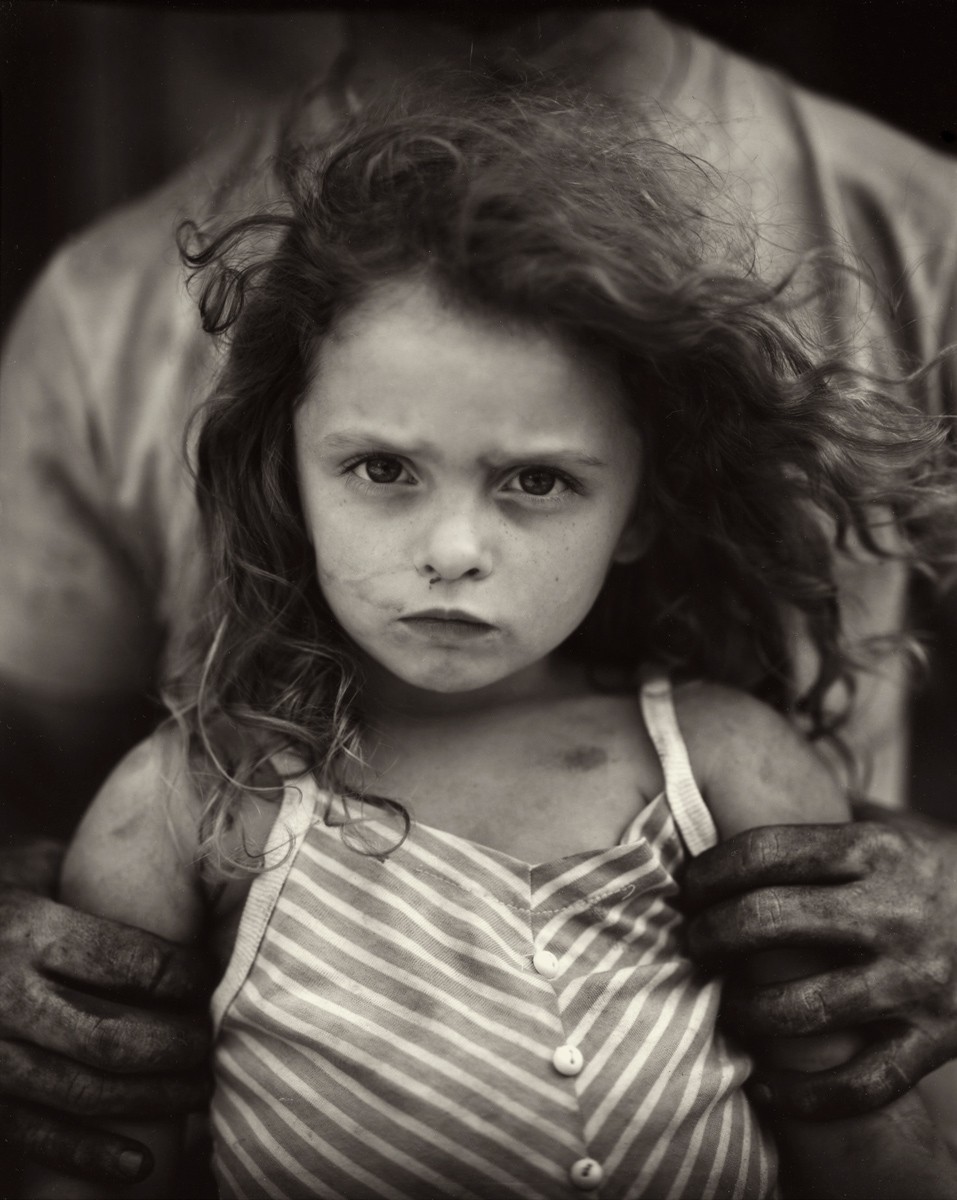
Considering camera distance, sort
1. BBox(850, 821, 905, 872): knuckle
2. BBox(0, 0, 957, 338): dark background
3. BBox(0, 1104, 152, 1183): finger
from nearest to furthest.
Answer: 1. BBox(0, 1104, 152, 1183): finger
2. BBox(850, 821, 905, 872): knuckle
3. BBox(0, 0, 957, 338): dark background

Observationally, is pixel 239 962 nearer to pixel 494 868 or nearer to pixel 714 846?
pixel 494 868

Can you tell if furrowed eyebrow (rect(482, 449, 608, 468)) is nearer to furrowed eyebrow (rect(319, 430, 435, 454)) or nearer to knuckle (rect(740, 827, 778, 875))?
furrowed eyebrow (rect(319, 430, 435, 454))

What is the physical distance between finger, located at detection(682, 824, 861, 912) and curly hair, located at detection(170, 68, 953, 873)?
0.80ft

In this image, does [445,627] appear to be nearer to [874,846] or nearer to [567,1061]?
[567,1061]

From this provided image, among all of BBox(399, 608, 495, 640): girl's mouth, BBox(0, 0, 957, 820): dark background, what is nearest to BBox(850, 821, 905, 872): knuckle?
BBox(0, 0, 957, 820): dark background

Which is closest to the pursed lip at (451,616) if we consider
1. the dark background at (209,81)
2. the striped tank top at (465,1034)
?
the striped tank top at (465,1034)

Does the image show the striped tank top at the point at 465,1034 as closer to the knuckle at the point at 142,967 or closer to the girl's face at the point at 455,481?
the knuckle at the point at 142,967

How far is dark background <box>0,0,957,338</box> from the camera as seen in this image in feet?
4.52

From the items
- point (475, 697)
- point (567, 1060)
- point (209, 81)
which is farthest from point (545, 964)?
point (209, 81)

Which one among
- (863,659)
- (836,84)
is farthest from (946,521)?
(836,84)

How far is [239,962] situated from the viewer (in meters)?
1.13

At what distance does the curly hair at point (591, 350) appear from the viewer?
1.04 meters

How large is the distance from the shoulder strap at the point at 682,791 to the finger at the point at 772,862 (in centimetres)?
2

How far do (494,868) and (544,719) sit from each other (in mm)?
188
